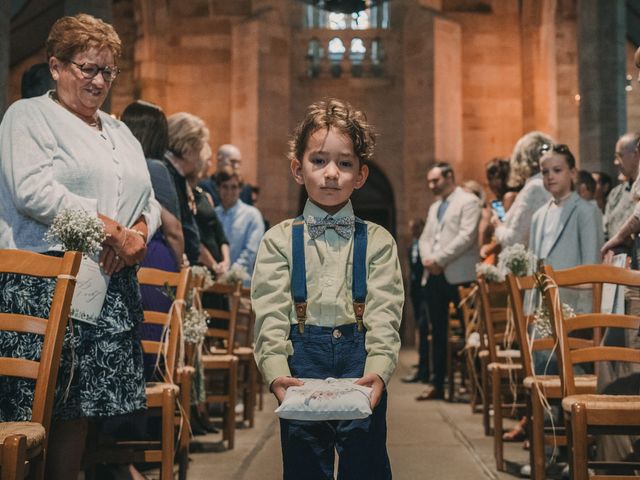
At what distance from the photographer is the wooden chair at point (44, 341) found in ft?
8.60

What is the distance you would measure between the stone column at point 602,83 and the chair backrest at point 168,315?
23.7ft

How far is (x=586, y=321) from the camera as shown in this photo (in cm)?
359

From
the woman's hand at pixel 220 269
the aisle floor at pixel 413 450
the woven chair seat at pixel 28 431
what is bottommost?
the aisle floor at pixel 413 450

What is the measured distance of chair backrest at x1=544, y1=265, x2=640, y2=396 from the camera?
3.54 metres

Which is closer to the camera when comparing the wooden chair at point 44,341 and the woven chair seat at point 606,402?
the wooden chair at point 44,341

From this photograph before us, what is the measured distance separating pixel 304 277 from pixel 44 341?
2.67ft

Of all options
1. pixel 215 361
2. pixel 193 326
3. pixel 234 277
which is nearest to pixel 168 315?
pixel 193 326

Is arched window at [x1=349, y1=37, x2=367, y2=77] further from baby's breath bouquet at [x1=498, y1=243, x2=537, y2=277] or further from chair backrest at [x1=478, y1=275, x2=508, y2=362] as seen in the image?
baby's breath bouquet at [x1=498, y1=243, x2=537, y2=277]

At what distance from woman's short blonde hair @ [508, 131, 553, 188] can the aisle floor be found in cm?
185

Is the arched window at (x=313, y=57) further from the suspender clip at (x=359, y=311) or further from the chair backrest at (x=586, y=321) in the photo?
the suspender clip at (x=359, y=311)

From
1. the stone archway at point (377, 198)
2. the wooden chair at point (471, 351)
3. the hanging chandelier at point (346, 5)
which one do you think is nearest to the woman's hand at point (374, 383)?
the wooden chair at point (471, 351)

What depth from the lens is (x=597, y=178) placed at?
27.6 feet

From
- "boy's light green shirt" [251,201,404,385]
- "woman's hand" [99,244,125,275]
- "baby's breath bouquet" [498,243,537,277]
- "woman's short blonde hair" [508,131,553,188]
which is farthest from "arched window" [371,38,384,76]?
"boy's light green shirt" [251,201,404,385]

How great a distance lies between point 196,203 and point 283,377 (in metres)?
3.98
